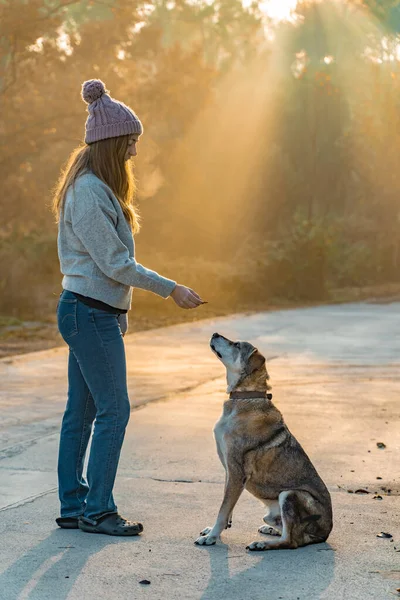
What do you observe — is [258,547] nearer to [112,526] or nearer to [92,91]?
[112,526]

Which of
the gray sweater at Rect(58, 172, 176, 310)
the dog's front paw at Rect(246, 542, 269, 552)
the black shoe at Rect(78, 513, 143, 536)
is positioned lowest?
the dog's front paw at Rect(246, 542, 269, 552)

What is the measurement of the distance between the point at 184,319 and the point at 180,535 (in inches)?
629

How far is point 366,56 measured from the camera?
4988cm

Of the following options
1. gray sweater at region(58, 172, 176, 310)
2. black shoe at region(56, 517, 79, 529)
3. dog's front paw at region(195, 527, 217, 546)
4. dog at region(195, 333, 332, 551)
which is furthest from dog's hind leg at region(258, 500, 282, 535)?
gray sweater at region(58, 172, 176, 310)

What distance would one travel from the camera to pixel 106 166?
18.5 ft

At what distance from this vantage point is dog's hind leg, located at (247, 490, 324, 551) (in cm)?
542

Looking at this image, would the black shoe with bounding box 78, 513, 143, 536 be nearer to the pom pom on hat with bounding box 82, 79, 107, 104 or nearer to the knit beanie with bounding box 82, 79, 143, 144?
the knit beanie with bounding box 82, 79, 143, 144

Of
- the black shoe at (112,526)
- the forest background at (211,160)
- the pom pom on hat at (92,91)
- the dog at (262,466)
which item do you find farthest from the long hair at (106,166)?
the forest background at (211,160)

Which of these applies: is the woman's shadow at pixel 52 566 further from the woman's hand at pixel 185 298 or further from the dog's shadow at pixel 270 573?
the woman's hand at pixel 185 298

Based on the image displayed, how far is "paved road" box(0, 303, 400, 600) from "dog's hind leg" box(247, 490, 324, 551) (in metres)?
0.05

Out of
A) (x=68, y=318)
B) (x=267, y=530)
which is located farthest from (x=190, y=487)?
(x=68, y=318)

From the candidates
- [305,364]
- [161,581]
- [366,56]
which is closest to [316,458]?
[161,581]

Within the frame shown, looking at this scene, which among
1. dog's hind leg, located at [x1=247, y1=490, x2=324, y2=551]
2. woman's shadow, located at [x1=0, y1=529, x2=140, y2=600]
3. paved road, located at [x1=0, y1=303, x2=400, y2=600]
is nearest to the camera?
woman's shadow, located at [x1=0, y1=529, x2=140, y2=600]

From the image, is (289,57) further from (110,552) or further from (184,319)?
(110,552)
